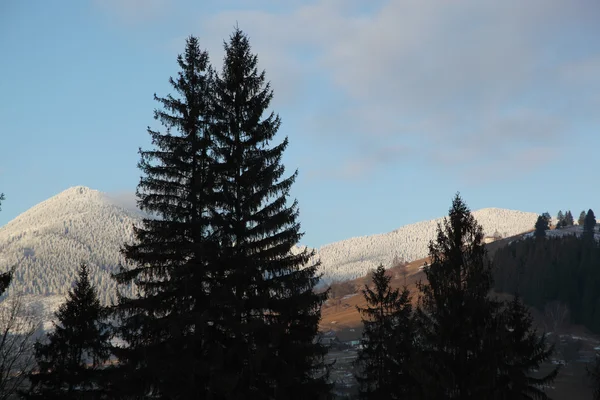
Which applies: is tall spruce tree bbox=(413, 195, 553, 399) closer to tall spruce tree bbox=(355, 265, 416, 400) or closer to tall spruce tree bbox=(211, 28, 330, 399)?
tall spruce tree bbox=(211, 28, 330, 399)

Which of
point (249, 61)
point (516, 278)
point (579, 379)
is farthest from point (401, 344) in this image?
point (516, 278)

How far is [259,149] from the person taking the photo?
25672mm

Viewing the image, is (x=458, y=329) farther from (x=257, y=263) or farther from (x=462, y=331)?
(x=257, y=263)

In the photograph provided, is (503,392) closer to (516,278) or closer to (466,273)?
(466,273)

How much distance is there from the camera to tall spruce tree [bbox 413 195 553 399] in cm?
2178

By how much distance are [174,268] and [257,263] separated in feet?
11.0

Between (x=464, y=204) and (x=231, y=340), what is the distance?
1180 cm

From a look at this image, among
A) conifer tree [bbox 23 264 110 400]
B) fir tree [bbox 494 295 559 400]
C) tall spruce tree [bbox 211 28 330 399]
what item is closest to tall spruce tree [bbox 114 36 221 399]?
tall spruce tree [bbox 211 28 330 399]

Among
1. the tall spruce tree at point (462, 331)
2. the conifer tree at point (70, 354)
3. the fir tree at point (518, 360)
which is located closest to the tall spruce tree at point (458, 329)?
the tall spruce tree at point (462, 331)

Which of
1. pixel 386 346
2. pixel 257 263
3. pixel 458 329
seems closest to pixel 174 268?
pixel 257 263

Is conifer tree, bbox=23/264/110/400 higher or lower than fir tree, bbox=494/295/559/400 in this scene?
higher

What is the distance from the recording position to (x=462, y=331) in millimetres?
22266

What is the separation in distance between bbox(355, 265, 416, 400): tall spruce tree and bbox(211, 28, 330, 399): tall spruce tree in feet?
Answer: 33.4

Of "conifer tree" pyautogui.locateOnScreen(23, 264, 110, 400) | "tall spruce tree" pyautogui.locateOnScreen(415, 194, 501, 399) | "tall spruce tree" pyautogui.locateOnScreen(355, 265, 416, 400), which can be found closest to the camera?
"tall spruce tree" pyautogui.locateOnScreen(415, 194, 501, 399)
